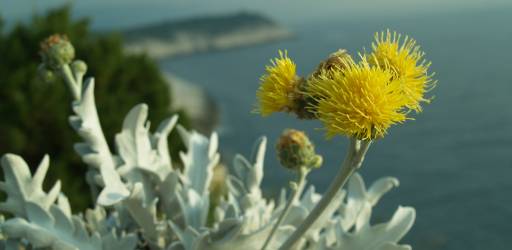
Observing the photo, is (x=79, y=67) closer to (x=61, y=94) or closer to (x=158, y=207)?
(x=158, y=207)

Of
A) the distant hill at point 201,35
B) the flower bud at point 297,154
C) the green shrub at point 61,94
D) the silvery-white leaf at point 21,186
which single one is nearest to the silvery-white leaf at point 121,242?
the silvery-white leaf at point 21,186

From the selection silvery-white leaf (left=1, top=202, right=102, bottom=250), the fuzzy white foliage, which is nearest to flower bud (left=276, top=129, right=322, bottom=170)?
the fuzzy white foliage

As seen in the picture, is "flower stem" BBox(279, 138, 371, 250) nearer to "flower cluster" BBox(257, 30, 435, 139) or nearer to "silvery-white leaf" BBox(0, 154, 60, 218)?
"flower cluster" BBox(257, 30, 435, 139)

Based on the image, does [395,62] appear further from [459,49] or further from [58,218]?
[459,49]

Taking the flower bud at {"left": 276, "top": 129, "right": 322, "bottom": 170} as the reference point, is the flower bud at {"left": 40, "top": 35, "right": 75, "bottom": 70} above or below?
above

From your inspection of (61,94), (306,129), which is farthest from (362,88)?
(306,129)
